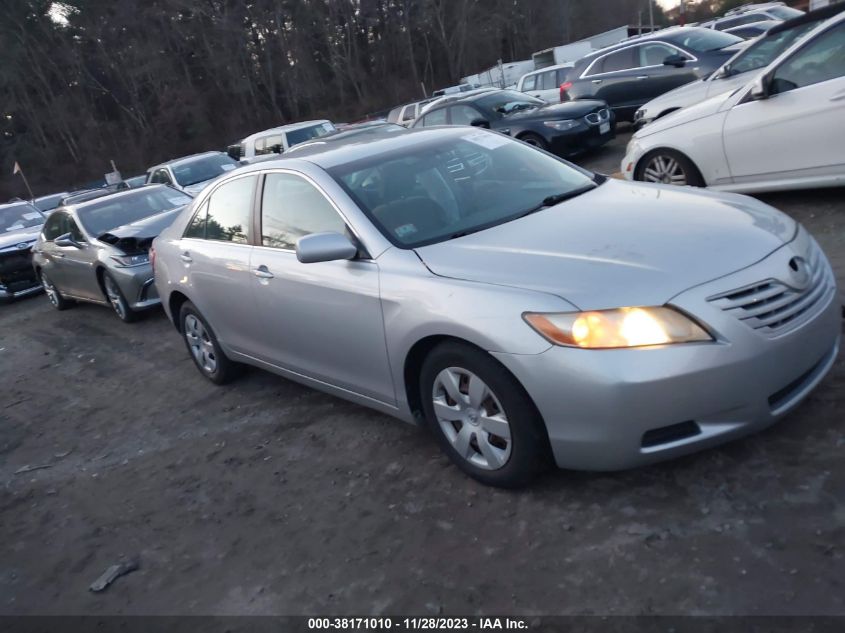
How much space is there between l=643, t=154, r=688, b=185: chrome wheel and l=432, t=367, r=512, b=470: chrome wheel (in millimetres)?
4441

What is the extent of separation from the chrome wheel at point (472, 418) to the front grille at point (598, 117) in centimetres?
892

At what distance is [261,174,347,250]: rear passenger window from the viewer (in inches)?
155

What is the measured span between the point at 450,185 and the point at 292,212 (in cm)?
97

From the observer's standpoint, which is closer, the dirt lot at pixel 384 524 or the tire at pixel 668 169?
the dirt lot at pixel 384 524

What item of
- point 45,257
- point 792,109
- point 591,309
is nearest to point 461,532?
point 591,309

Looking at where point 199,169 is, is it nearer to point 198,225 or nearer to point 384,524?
point 198,225

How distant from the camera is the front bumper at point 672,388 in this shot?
270 centimetres

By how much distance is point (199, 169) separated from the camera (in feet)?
47.4

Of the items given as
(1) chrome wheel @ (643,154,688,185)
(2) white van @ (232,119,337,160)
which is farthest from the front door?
(2) white van @ (232,119,337,160)

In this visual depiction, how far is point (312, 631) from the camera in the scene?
9.16ft

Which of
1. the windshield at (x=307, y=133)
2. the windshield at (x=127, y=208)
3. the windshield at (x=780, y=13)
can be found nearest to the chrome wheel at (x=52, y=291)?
the windshield at (x=127, y=208)

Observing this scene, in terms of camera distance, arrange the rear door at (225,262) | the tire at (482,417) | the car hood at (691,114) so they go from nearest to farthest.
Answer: the tire at (482,417) → the rear door at (225,262) → the car hood at (691,114)

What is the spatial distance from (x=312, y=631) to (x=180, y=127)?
57.8 meters

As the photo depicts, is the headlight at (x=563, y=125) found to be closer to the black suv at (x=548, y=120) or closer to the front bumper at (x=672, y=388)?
the black suv at (x=548, y=120)
